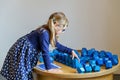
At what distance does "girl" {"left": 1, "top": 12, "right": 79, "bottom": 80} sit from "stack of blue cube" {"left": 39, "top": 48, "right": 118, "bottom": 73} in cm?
12

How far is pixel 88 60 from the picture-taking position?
153cm

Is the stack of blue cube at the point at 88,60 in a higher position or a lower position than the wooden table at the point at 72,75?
higher

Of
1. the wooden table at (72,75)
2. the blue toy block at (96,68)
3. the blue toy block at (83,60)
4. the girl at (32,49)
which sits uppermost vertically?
the girl at (32,49)

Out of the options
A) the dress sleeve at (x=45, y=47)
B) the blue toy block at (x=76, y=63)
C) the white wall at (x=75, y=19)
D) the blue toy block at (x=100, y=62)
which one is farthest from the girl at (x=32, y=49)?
the white wall at (x=75, y=19)

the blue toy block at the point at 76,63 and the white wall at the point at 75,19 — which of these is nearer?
the blue toy block at the point at 76,63

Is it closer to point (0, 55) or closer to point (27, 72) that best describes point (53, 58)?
point (27, 72)

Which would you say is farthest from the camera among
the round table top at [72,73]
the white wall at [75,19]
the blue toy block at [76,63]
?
the white wall at [75,19]

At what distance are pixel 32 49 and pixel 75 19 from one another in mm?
730

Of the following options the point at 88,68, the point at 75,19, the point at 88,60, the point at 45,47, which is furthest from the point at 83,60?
the point at 75,19

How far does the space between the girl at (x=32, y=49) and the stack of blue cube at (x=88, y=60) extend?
0.12 m

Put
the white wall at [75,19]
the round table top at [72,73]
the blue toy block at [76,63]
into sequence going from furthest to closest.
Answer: the white wall at [75,19] < the blue toy block at [76,63] < the round table top at [72,73]

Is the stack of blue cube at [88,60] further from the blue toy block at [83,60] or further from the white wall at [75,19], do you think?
the white wall at [75,19]

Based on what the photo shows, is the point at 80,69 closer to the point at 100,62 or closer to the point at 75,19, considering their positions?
the point at 100,62

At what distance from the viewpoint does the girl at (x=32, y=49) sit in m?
1.41
